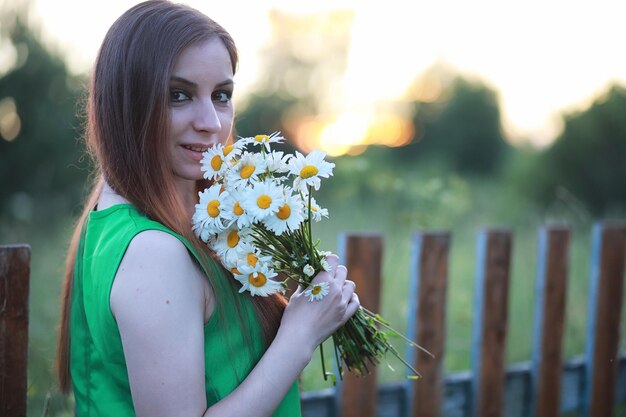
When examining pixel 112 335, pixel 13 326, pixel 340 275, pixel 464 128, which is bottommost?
pixel 13 326

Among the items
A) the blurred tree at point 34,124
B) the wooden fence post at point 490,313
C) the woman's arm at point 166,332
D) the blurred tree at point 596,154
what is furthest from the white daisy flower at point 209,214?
the blurred tree at point 596,154

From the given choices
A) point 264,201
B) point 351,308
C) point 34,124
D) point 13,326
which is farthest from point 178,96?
point 34,124

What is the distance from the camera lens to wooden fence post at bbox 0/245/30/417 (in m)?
1.82

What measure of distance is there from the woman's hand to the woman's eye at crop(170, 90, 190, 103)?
57cm

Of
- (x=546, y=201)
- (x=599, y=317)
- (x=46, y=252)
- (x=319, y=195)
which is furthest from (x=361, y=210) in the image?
(x=599, y=317)

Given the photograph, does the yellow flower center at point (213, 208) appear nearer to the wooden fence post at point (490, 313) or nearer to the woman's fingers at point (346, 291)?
the woman's fingers at point (346, 291)

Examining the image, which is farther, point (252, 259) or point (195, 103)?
point (195, 103)

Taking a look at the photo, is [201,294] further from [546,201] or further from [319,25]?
[319,25]

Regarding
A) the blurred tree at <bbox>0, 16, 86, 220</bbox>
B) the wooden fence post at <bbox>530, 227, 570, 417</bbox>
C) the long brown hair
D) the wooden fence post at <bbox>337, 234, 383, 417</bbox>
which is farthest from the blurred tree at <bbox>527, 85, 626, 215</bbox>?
the long brown hair

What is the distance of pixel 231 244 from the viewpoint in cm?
147

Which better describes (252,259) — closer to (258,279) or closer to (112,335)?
(258,279)

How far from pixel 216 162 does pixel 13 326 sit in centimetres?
89

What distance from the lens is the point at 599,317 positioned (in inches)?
129

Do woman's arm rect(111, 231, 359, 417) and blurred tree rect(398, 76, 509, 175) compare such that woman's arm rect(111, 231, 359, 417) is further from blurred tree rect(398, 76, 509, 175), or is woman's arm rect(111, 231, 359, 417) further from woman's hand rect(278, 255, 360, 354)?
blurred tree rect(398, 76, 509, 175)
